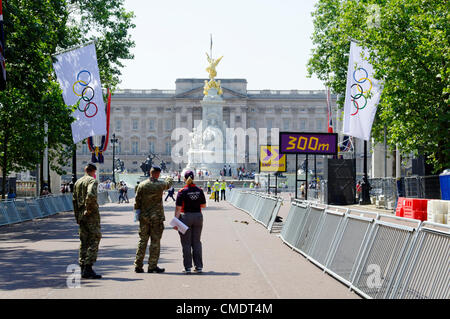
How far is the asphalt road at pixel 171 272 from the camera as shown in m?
10.5

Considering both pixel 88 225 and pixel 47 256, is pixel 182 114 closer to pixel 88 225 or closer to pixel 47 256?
pixel 47 256

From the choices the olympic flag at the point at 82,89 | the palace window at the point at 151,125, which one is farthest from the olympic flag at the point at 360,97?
the palace window at the point at 151,125

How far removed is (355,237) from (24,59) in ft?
63.0

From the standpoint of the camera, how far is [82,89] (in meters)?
31.7

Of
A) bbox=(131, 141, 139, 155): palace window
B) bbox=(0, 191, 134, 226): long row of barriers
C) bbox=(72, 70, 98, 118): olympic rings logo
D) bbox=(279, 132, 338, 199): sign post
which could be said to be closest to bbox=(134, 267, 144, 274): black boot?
bbox=(279, 132, 338, 199): sign post

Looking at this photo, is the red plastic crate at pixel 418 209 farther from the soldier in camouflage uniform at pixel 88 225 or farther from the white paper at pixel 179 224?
the soldier in camouflage uniform at pixel 88 225

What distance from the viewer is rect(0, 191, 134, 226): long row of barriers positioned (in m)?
28.3

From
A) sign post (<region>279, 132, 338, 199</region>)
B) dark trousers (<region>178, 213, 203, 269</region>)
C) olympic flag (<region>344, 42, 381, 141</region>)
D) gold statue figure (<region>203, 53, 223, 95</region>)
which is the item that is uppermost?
gold statue figure (<region>203, 53, 223, 95</region>)

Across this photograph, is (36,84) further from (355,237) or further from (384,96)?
(355,237)

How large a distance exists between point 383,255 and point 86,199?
512 centimetres

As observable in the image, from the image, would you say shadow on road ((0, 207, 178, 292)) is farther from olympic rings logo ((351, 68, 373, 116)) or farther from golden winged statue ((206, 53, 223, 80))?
golden winged statue ((206, 53, 223, 80))

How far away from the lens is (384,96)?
33.2m

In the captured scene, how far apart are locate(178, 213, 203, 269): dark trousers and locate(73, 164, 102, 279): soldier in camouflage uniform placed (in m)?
1.63

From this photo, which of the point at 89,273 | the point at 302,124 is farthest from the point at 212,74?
the point at 89,273
